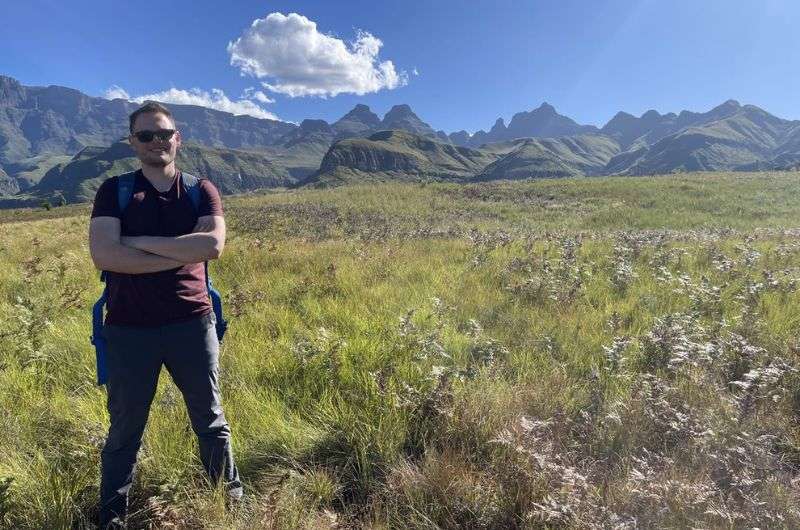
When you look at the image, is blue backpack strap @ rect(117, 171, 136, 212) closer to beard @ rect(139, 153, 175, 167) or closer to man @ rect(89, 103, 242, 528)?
man @ rect(89, 103, 242, 528)

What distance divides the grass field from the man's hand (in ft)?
4.84

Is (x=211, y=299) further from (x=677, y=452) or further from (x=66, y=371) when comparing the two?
(x=677, y=452)

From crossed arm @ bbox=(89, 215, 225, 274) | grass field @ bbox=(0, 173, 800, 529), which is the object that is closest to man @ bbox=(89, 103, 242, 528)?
crossed arm @ bbox=(89, 215, 225, 274)

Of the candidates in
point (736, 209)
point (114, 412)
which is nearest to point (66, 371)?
point (114, 412)

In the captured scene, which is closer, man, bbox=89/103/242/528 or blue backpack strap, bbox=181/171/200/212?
man, bbox=89/103/242/528

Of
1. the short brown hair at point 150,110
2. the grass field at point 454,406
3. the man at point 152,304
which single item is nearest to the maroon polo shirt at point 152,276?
the man at point 152,304

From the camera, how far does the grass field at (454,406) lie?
8.55 ft

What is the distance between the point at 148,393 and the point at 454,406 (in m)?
2.19

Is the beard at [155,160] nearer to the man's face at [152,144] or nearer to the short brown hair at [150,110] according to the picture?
the man's face at [152,144]

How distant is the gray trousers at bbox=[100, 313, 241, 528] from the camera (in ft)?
8.87

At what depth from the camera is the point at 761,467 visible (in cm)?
268

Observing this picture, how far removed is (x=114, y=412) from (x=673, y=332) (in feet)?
16.3

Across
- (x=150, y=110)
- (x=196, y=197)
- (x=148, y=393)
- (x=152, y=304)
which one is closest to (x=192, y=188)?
(x=196, y=197)

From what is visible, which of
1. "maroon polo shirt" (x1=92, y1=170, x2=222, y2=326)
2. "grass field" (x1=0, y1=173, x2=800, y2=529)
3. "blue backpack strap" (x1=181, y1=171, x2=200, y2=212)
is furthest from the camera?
"blue backpack strap" (x1=181, y1=171, x2=200, y2=212)
